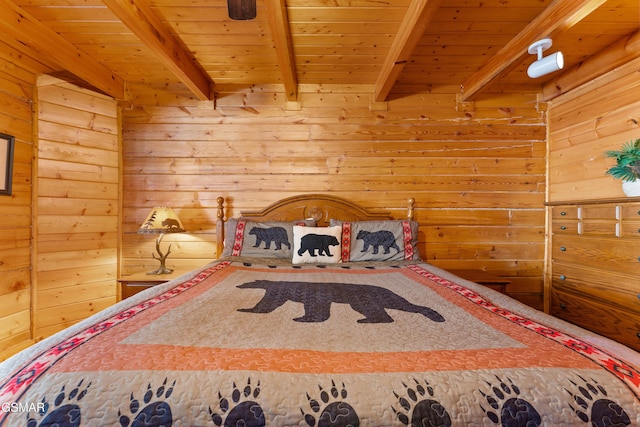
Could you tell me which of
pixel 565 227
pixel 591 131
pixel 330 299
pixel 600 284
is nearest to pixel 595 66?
pixel 591 131

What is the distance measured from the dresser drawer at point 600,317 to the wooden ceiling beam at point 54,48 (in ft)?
13.2

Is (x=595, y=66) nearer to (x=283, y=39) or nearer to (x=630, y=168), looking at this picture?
(x=630, y=168)

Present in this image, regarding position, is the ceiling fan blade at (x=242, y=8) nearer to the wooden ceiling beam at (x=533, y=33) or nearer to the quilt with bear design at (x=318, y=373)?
the quilt with bear design at (x=318, y=373)

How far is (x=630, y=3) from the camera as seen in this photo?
160cm

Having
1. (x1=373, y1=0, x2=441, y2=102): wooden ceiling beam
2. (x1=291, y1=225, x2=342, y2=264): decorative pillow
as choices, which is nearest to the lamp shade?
(x1=291, y1=225, x2=342, y2=264): decorative pillow

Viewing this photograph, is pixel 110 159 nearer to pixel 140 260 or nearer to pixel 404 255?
pixel 140 260

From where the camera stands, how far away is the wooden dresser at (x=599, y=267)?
1.62 metres

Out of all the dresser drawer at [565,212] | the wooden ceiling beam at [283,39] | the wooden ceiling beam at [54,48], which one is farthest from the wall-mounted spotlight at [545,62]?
the wooden ceiling beam at [54,48]

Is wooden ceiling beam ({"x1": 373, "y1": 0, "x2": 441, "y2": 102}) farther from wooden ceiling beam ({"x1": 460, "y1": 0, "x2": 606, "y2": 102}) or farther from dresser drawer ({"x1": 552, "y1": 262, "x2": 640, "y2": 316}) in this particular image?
dresser drawer ({"x1": 552, "y1": 262, "x2": 640, "y2": 316})

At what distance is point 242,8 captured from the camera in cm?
122

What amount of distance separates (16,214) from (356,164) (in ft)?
9.01

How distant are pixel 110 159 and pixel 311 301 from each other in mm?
2493

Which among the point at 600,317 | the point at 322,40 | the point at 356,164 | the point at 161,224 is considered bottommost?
the point at 600,317

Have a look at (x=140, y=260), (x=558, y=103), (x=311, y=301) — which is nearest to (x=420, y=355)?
(x=311, y=301)
